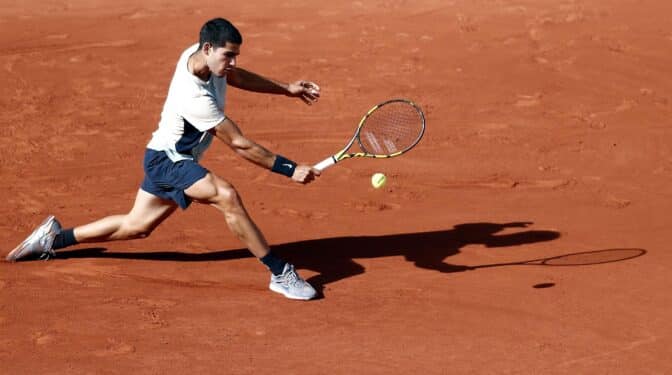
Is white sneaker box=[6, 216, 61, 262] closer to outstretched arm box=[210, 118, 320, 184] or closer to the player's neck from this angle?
outstretched arm box=[210, 118, 320, 184]

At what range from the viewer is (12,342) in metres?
6.80

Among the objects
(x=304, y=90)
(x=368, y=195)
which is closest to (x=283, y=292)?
(x=304, y=90)

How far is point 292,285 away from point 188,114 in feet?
4.41

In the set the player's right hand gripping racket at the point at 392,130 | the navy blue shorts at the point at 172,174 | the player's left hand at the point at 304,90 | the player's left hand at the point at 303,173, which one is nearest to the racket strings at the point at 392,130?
the player's right hand gripping racket at the point at 392,130

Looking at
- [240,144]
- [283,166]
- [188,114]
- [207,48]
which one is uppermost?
[207,48]

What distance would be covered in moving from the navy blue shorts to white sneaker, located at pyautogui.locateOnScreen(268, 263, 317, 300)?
0.81 meters

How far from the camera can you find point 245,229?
7.42m

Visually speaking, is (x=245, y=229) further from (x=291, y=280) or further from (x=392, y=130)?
(x=392, y=130)

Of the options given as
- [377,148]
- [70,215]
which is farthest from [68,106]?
[377,148]

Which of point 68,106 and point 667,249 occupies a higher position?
point 68,106

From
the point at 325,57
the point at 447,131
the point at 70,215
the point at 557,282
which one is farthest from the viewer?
the point at 325,57

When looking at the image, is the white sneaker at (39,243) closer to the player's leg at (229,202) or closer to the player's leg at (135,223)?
the player's leg at (135,223)

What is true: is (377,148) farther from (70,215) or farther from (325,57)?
(325,57)

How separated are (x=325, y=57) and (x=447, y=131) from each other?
2.57m
